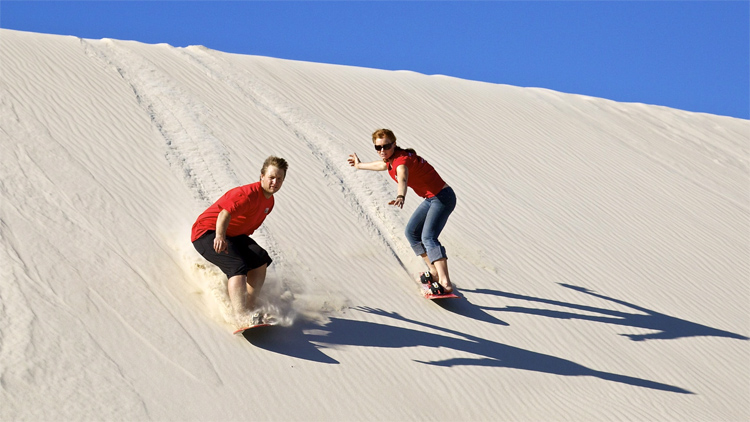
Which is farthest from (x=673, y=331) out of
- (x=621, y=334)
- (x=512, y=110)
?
(x=512, y=110)

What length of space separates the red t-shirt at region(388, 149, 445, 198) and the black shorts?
160 centimetres

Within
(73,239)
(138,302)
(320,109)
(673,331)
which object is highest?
(320,109)

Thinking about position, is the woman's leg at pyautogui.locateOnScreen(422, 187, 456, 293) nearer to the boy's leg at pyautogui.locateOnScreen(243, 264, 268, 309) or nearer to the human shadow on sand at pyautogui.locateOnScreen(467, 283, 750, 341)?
the human shadow on sand at pyautogui.locateOnScreen(467, 283, 750, 341)

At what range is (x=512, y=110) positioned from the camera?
1470cm

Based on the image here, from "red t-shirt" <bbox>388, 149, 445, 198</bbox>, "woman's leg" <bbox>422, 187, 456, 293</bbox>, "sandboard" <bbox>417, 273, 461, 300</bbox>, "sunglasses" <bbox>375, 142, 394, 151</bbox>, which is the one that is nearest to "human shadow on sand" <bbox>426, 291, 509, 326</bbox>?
"sandboard" <bbox>417, 273, 461, 300</bbox>

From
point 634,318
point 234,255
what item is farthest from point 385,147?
point 634,318

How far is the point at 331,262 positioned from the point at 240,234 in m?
1.95

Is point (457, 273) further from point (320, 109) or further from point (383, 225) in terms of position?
point (320, 109)

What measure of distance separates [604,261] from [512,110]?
6.68 metres

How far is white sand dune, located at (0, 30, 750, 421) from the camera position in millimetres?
4777

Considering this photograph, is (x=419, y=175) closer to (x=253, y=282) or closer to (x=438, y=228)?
(x=438, y=228)

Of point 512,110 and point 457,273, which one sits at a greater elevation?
point 512,110

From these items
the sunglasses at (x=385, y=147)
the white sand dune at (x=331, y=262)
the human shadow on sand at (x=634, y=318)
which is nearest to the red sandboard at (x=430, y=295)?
the white sand dune at (x=331, y=262)

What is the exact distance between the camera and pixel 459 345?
5.91m
